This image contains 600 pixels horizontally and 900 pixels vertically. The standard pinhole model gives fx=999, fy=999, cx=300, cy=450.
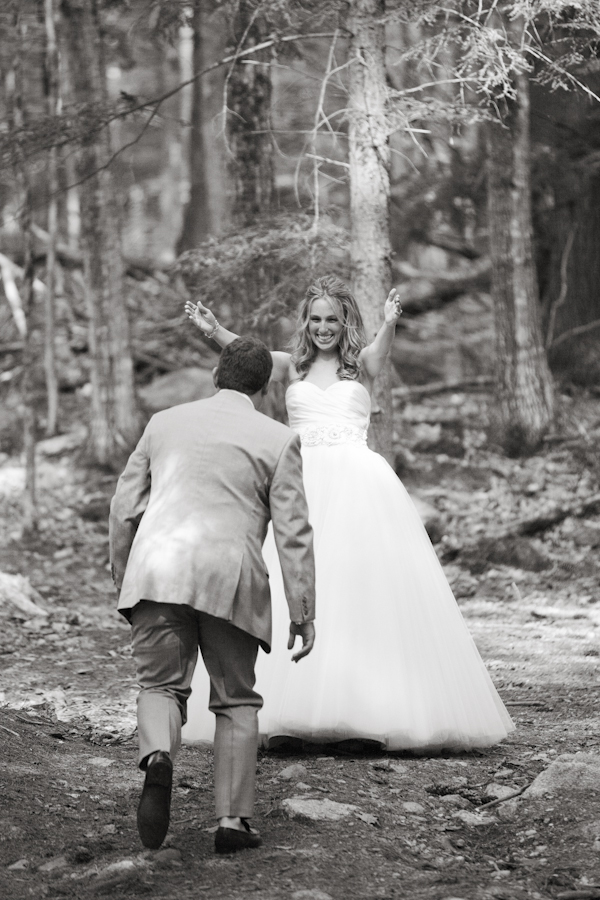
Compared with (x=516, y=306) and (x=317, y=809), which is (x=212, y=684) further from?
(x=516, y=306)

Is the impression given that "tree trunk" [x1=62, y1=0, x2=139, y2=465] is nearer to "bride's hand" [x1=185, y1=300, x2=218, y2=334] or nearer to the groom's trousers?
"bride's hand" [x1=185, y1=300, x2=218, y2=334]

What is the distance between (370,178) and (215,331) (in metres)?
2.87

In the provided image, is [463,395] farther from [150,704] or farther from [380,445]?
[150,704]

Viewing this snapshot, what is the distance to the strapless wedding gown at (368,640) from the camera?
5.06 meters

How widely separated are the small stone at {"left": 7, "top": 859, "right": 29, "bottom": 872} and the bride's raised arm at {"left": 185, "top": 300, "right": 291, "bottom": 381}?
109 inches

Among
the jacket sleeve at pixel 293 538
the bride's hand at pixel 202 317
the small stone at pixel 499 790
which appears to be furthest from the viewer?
the bride's hand at pixel 202 317

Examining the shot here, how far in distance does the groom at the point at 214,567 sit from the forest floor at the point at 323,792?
1.24ft

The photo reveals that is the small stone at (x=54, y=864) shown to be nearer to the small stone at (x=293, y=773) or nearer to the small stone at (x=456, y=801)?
the small stone at (x=293, y=773)

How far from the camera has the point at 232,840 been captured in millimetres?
3811

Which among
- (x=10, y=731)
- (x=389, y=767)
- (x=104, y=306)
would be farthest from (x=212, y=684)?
(x=104, y=306)

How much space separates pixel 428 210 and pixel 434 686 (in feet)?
40.0

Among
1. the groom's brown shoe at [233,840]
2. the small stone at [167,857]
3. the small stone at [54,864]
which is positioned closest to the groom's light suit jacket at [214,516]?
the groom's brown shoe at [233,840]

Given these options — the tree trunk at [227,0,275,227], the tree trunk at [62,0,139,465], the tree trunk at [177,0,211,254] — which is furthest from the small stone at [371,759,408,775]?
the tree trunk at [177,0,211,254]

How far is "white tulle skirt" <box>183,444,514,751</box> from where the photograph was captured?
506 centimetres
